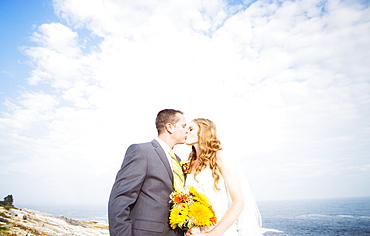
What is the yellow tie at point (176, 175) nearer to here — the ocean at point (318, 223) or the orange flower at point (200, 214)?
the orange flower at point (200, 214)

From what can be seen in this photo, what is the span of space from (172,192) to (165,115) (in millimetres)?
1375

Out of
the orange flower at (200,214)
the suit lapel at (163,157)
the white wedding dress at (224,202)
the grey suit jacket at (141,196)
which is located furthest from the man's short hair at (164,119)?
the orange flower at (200,214)

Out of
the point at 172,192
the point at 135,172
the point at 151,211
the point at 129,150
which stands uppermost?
the point at 129,150

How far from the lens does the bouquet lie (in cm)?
331

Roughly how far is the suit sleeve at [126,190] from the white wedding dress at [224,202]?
3.09 ft

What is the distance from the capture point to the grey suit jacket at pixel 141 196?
3.20 m

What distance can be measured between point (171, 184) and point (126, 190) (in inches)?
28.3

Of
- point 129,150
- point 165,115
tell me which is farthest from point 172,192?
point 165,115

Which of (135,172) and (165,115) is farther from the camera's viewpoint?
(165,115)

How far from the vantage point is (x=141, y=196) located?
139 inches

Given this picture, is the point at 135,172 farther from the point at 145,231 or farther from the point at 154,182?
the point at 145,231

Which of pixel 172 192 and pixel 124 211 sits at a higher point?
pixel 172 192

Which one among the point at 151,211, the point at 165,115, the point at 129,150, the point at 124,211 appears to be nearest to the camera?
the point at 124,211

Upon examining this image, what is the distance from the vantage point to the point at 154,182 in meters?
3.58
